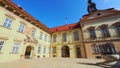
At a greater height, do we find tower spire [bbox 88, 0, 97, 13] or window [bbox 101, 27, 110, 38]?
tower spire [bbox 88, 0, 97, 13]

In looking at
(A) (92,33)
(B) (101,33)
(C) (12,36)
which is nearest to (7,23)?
(C) (12,36)

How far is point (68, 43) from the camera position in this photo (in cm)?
1970

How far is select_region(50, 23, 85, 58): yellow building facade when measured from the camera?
18228 millimetres

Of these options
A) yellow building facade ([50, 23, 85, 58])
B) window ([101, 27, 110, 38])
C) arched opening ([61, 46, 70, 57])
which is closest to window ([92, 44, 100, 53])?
yellow building facade ([50, 23, 85, 58])

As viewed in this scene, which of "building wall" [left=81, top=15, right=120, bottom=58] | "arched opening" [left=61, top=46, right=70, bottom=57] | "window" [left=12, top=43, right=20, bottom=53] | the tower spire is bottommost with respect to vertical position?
"arched opening" [left=61, top=46, right=70, bottom=57]

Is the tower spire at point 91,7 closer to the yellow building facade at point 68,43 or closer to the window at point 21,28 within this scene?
the yellow building facade at point 68,43

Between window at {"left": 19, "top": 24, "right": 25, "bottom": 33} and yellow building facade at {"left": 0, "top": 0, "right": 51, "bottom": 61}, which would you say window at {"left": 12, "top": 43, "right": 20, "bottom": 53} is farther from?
window at {"left": 19, "top": 24, "right": 25, "bottom": 33}

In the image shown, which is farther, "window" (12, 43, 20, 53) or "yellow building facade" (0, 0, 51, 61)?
"window" (12, 43, 20, 53)

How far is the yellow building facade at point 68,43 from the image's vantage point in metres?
18.2

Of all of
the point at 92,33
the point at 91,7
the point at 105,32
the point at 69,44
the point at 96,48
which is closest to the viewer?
the point at 96,48

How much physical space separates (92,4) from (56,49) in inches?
719

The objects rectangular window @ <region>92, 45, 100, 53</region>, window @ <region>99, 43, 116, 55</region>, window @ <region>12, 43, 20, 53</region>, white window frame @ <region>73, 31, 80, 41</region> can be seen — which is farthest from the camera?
white window frame @ <region>73, 31, 80, 41</region>

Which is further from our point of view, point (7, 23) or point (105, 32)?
point (105, 32)

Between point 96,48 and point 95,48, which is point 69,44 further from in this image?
point 96,48
